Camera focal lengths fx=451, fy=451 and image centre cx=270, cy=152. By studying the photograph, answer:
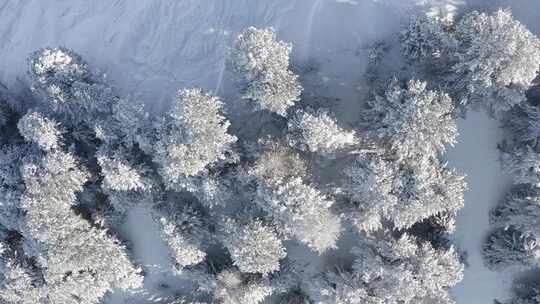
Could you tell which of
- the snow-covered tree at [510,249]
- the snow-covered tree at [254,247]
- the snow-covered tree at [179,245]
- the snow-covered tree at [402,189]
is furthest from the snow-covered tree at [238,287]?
the snow-covered tree at [510,249]

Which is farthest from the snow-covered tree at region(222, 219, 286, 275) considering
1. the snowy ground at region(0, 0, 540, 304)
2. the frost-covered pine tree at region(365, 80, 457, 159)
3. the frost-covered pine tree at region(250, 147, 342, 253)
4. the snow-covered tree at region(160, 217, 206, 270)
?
the frost-covered pine tree at region(365, 80, 457, 159)

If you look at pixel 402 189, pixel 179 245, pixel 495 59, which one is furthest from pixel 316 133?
pixel 179 245

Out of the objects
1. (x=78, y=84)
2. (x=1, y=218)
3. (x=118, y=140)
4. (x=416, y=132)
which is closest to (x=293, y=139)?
(x=416, y=132)

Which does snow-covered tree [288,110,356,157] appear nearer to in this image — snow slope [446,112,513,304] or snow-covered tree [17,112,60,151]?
snow slope [446,112,513,304]

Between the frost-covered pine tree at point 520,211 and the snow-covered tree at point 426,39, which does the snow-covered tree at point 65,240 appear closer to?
the snow-covered tree at point 426,39

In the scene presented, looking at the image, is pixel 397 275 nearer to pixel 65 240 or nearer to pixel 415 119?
pixel 415 119

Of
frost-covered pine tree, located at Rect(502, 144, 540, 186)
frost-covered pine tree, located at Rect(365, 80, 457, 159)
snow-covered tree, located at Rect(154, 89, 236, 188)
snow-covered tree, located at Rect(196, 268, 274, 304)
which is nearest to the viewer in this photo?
frost-covered pine tree, located at Rect(365, 80, 457, 159)

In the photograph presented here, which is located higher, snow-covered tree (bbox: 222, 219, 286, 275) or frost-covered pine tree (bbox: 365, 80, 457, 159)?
frost-covered pine tree (bbox: 365, 80, 457, 159)

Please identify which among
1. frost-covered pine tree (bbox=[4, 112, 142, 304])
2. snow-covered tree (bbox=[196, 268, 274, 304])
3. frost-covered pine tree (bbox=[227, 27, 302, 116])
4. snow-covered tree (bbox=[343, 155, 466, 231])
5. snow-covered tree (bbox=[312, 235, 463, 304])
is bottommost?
snow-covered tree (bbox=[312, 235, 463, 304])
